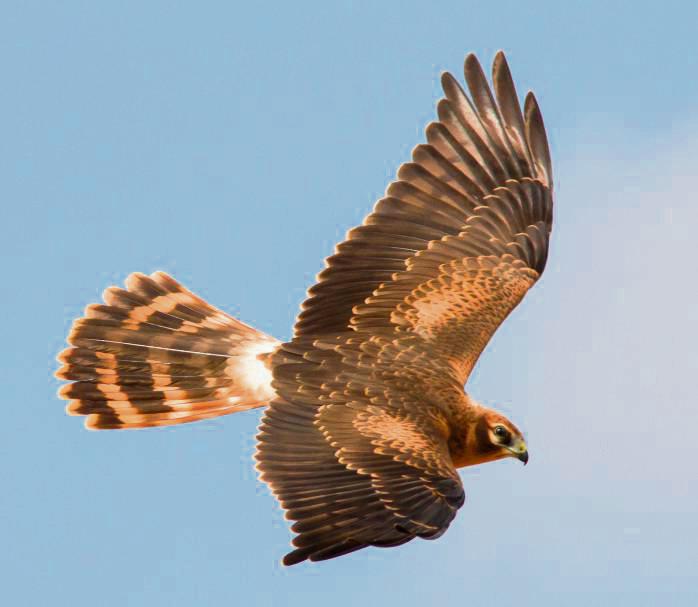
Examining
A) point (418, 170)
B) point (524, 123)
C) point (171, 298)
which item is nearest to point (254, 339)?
point (171, 298)

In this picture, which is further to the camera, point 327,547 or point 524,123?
point 524,123

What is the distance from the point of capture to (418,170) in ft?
46.7

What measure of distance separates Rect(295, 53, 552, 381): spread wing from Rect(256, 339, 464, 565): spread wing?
0.48 metres

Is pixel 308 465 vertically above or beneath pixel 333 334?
beneath

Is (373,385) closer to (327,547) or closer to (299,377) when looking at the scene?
(299,377)

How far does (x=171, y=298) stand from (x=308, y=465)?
2868mm

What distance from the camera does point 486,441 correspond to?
520 inches

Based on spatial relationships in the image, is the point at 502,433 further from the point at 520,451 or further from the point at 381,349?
the point at 381,349

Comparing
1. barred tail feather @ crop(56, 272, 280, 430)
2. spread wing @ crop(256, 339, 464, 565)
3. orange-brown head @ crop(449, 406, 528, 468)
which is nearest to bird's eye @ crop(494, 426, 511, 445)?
orange-brown head @ crop(449, 406, 528, 468)

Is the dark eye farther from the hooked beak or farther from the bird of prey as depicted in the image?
the hooked beak

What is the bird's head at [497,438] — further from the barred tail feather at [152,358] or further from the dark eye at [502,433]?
the barred tail feather at [152,358]

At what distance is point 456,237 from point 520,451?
6.18 feet

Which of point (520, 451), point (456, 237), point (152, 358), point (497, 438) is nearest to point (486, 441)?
point (497, 438)

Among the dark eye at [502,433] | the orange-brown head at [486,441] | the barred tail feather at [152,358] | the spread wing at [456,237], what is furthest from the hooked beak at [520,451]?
the barred tail feather at [152,358]
